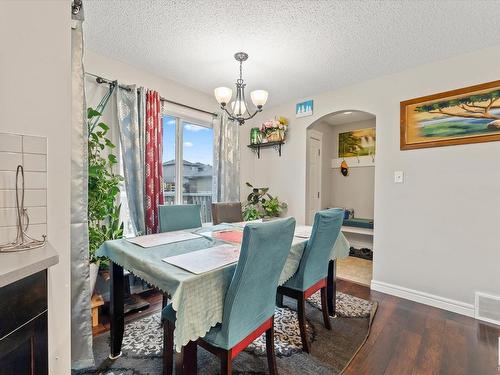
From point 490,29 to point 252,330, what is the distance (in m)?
2.84

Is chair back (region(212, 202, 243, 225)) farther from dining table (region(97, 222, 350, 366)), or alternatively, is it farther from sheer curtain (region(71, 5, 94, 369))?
sheer curtain (region(71, 5, 94, 369))

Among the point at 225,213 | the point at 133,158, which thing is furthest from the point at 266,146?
the point at 133,158

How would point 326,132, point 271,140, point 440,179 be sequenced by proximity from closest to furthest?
point 440,179, point 271,140, point 326,132

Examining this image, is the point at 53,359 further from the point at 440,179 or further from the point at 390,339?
the point at 440,179

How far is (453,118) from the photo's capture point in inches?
92.6

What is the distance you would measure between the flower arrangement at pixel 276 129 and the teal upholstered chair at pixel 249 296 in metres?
2.50

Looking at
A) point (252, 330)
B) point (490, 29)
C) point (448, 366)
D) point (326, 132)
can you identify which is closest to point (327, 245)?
point (252, 330)

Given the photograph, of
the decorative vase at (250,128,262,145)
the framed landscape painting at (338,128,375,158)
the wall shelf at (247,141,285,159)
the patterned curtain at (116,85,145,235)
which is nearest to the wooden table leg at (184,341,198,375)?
the patterned curtain at (116,85,145,235)

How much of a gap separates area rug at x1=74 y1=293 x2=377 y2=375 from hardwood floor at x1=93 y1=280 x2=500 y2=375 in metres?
0.10

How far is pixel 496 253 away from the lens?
2164 millimetres

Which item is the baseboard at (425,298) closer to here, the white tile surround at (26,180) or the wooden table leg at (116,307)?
the wooden table leg at (116,307)

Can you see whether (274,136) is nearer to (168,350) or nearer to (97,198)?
(97,198)

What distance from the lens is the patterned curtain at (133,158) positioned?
2.51 metres

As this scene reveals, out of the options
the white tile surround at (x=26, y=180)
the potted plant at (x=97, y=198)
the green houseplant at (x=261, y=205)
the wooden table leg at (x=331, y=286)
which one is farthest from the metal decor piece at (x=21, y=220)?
the green houseplant at (x=261, y=205)
